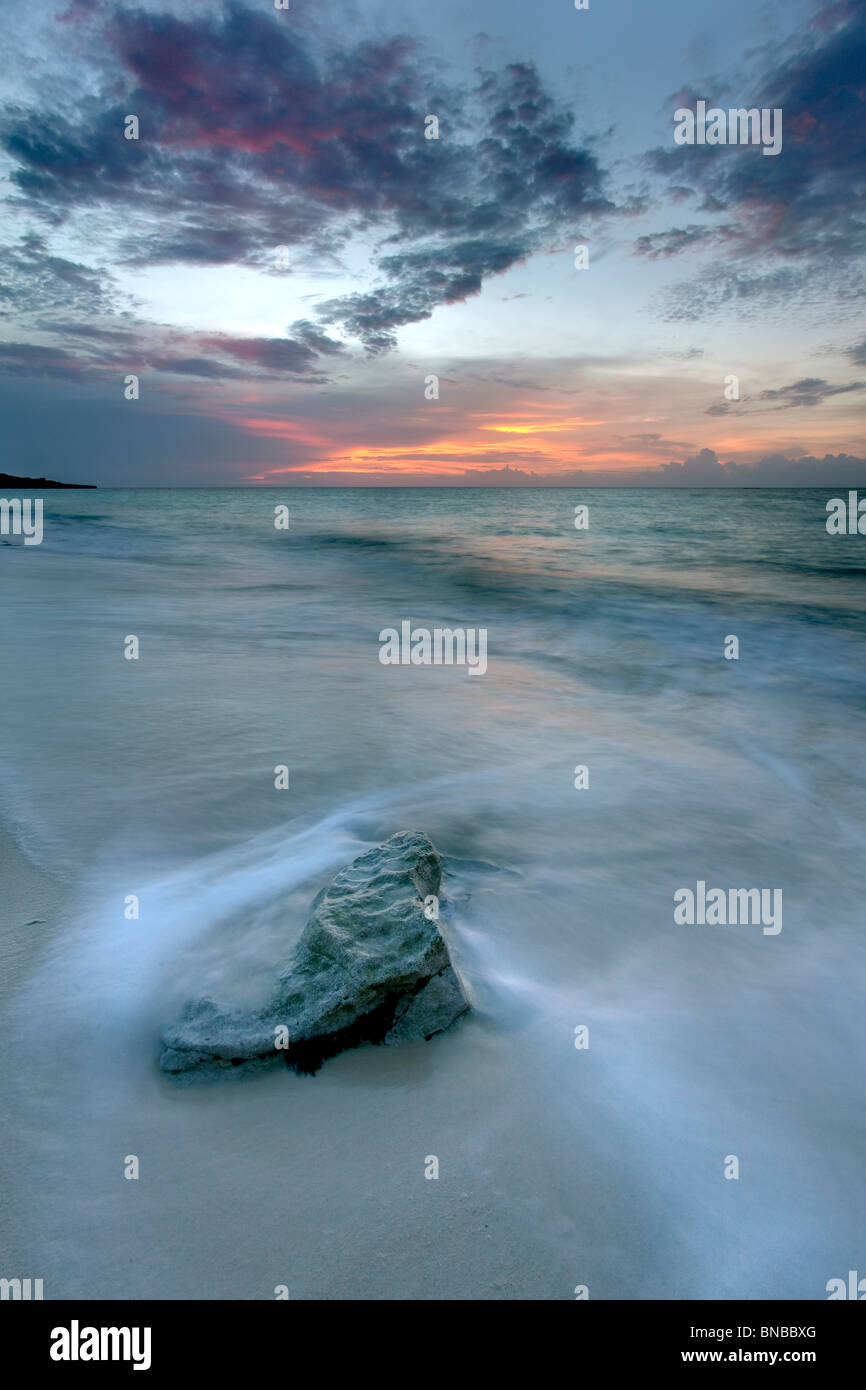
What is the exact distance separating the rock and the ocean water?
9 centimetres

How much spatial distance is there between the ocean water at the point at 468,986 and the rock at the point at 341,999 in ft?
0.29

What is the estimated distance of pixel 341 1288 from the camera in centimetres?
193

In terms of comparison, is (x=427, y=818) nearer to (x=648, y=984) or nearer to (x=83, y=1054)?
(x=648, y=984)

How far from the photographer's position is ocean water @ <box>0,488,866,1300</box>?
2.05m

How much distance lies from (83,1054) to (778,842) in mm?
4471

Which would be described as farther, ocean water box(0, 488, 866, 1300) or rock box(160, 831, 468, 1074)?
rock box(160, 831, 468, 1074)

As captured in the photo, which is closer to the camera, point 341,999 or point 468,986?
point 341,999

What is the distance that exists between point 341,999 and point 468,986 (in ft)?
2.24

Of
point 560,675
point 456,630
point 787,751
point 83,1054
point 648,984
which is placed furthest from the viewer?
point 456,630

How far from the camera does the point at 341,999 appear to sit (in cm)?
253

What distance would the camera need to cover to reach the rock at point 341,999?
2.51 metres

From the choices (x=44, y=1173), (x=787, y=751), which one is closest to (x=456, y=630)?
(x=787, y=751)

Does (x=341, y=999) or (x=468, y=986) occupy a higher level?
(x=341, y=999)

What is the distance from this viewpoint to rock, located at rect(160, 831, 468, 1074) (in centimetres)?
251
